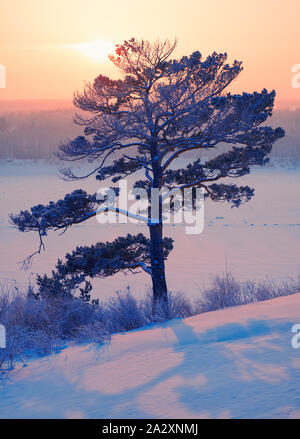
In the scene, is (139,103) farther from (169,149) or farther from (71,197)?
(71,197)

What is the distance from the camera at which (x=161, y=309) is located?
9.82m

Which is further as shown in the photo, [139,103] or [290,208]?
[290,208]

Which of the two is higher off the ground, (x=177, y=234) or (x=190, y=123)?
(x=190, y=123)

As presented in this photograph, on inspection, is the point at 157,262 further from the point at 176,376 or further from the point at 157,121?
the point at 176,376

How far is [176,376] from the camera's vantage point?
5.21m

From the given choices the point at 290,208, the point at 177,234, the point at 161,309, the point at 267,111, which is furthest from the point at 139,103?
the point at 290,208

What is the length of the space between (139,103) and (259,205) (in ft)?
112

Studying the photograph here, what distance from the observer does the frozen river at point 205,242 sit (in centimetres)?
2195

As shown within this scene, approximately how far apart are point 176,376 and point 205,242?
24.9 meters

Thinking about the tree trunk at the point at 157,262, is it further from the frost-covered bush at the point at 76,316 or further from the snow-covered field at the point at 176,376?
the snow-covered field at the point at 176,376

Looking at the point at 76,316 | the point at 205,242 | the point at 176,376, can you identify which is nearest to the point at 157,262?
the point at 76,316

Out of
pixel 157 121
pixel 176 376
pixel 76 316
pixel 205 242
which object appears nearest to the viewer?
pixel 176 376
